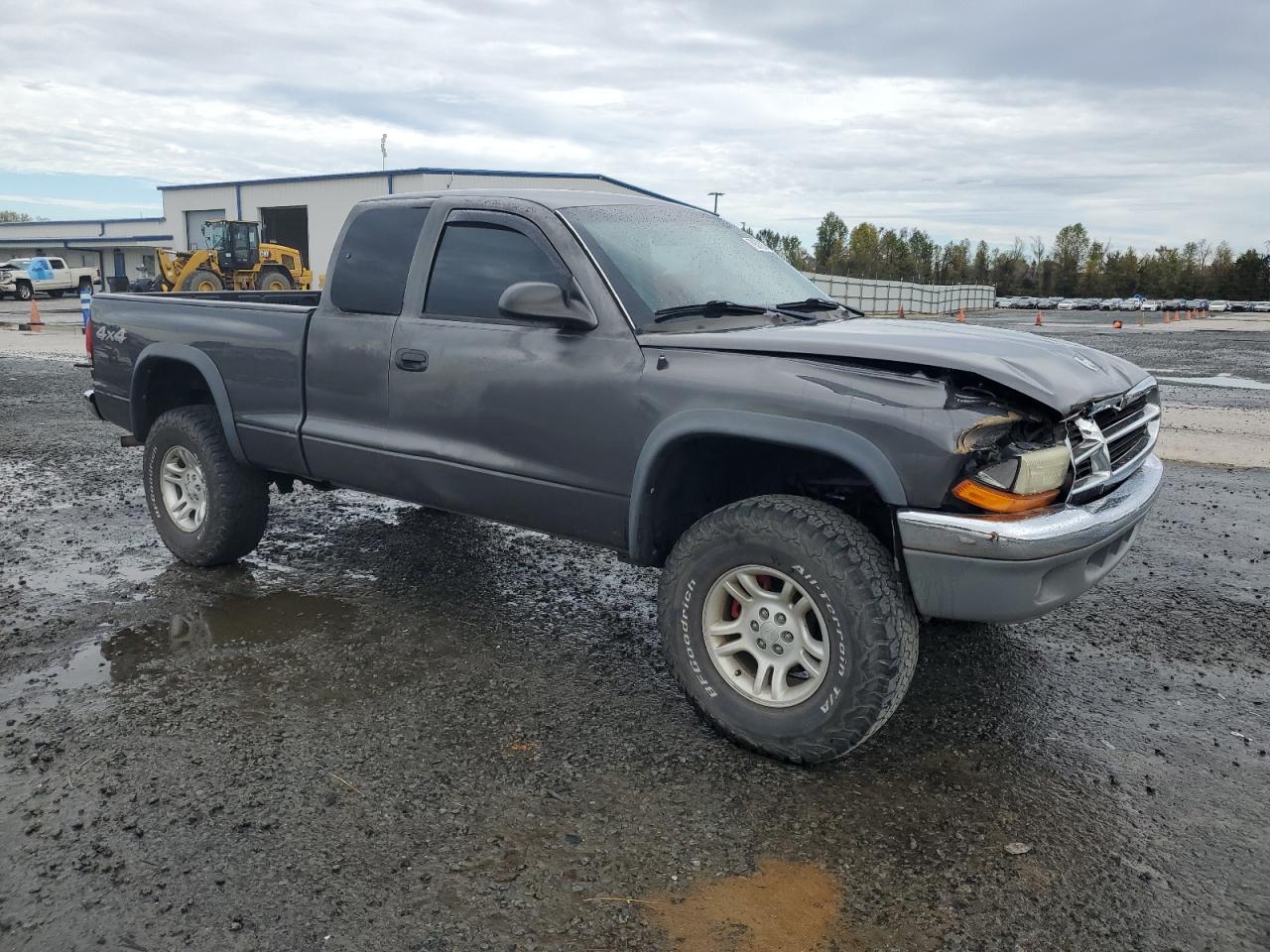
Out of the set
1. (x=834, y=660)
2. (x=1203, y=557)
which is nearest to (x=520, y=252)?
(x=834, y=660)

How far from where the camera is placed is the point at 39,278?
42.1 meters

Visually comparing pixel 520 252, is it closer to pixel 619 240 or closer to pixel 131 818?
pixel 619 240

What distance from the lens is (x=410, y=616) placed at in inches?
185

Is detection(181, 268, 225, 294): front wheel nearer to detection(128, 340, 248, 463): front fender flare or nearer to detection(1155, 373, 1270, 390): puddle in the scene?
detection(1155, 373, 1270, 390): puddle

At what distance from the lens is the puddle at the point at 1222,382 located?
47.3 ft

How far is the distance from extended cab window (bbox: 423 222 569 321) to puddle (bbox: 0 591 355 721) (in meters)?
1.59

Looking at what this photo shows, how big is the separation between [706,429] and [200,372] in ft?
10.2

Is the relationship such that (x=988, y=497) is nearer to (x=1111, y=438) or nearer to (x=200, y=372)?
(x=1111, y=438)

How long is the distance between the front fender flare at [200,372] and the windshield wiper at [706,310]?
250 centimetres

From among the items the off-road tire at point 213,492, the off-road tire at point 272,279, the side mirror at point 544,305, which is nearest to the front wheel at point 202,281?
the off-road tire at point 272,279

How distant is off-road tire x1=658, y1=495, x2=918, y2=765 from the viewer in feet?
10.1

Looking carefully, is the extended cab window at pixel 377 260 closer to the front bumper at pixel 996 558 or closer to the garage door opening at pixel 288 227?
the front bumper at pixel 996 558

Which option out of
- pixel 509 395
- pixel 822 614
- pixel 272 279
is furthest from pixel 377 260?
pixel 272 279

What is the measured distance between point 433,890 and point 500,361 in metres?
2.05
